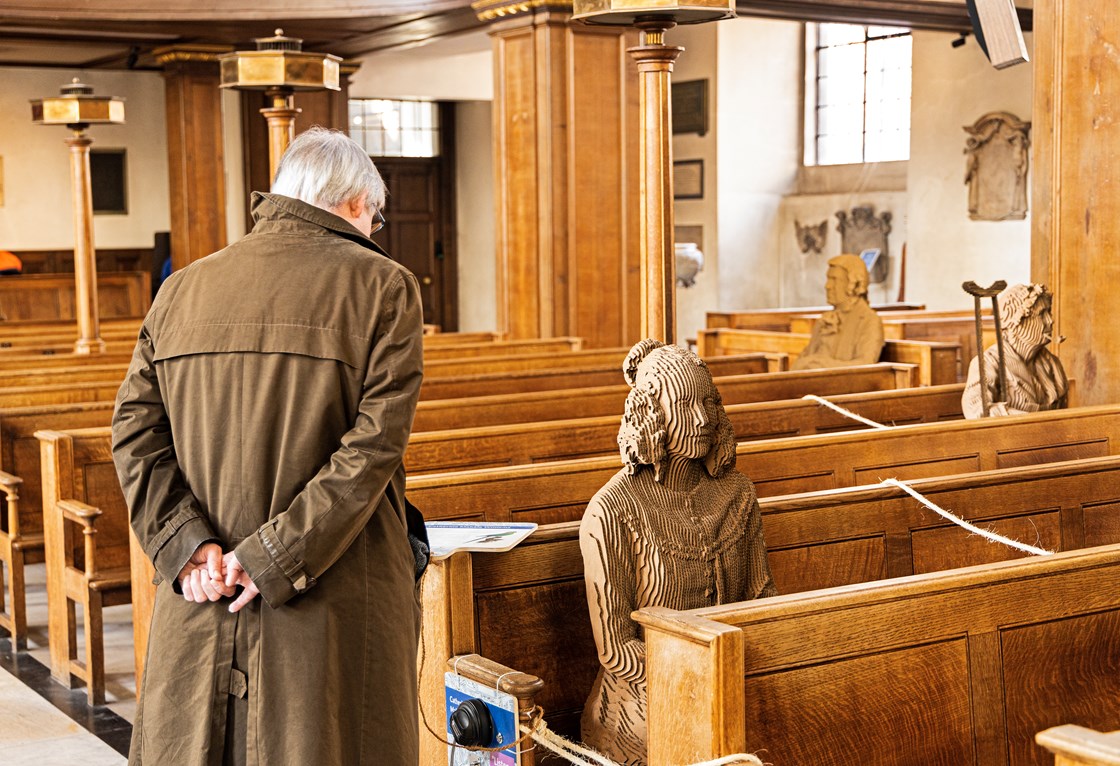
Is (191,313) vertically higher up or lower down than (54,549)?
higher up

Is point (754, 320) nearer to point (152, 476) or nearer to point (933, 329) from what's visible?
point (933, 329)

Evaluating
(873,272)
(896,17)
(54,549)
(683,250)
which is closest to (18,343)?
(54,549)

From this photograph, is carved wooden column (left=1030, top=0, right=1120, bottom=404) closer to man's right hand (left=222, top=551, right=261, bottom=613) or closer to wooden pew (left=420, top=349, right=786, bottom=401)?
wooden pew (left=420, top=349, right=786, bottom=401)

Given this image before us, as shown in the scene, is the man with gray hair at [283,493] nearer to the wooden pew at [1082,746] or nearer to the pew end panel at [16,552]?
the wooden pew at [1082,746]

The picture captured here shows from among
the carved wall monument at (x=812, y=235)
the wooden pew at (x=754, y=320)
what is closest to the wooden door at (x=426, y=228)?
the carved wall monument at (x=812, y=235)

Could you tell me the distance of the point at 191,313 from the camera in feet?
7.52

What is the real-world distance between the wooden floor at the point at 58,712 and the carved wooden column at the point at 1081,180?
161 inches

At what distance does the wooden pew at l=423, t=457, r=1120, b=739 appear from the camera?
2898mm

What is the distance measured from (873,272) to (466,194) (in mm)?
5439

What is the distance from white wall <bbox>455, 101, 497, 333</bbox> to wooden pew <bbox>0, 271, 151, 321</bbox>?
197 inches

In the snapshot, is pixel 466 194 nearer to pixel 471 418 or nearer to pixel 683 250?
pixel 683 250

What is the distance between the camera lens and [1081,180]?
5898mm

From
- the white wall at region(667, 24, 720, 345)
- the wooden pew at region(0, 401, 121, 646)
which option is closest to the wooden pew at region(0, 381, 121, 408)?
the wooden pew at region(0, 401, 121, 646)

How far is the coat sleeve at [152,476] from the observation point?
2229 millimetres
